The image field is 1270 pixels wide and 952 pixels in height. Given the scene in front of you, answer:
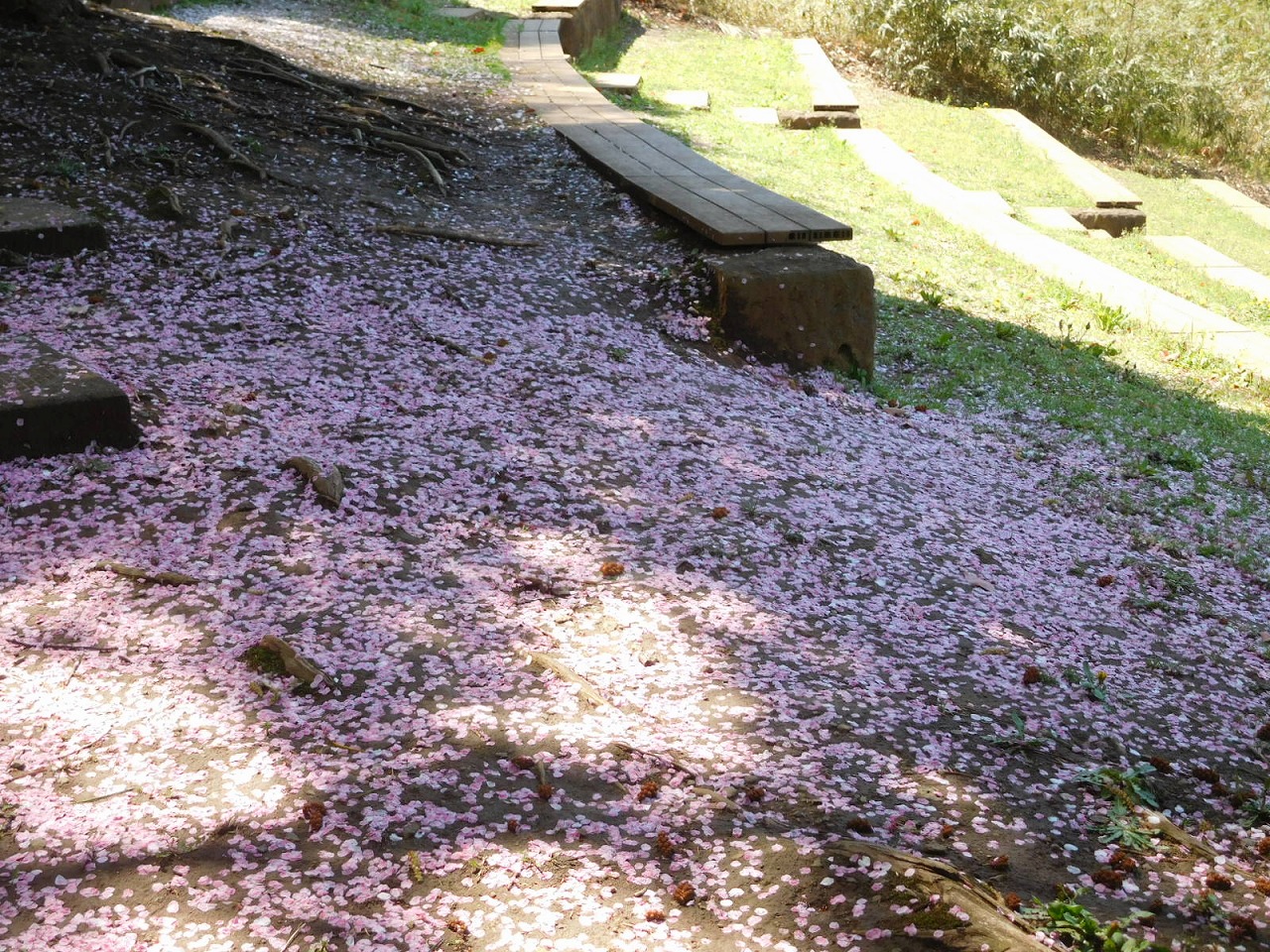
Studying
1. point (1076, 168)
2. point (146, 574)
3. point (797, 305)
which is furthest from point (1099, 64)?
point (146, 574)


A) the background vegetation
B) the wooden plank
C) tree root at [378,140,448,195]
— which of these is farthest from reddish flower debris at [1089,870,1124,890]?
the background vegetation

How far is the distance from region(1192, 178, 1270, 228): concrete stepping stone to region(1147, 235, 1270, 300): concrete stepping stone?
4.93 feet

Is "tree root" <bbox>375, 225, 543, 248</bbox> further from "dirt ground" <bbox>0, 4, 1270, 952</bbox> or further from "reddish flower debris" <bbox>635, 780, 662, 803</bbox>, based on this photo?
"reddish flower debris" <bbox>635, 780, 662, 803</bbox>

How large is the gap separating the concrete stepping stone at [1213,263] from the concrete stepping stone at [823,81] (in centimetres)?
296

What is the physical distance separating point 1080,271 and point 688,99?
4462mm

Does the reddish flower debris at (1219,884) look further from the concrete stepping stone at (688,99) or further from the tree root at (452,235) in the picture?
the concrete stepping stone at (688,99)

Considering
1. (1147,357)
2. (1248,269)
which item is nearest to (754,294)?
(1147,357)

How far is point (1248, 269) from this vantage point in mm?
8906

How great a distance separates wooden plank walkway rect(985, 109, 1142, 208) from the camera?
10008 mm

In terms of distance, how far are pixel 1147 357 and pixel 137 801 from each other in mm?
5833

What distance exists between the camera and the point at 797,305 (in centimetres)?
491

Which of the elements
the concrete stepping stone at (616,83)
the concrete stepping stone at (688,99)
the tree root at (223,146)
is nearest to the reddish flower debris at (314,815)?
the tree root at (223,146)

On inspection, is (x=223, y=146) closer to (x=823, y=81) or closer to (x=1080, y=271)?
(x=1080, y=271)

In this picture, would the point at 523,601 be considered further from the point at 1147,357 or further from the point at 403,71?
the point at 403,71
